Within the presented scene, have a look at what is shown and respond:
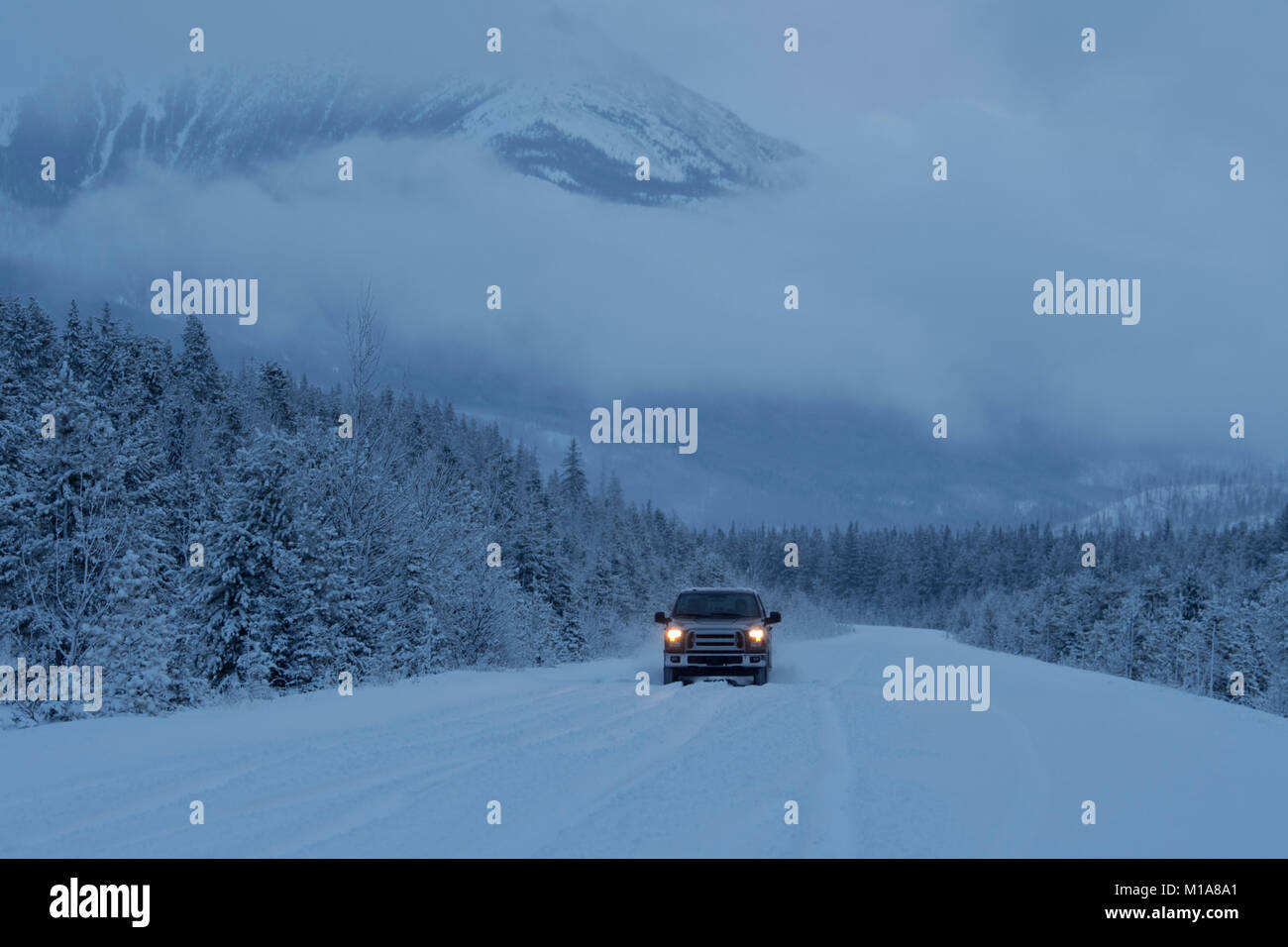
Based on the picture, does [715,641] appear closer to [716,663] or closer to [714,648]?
[714,648]

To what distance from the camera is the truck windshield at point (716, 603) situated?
767 inches

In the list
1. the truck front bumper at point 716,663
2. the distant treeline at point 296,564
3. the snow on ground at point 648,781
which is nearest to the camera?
the snow on ground at point 648,781

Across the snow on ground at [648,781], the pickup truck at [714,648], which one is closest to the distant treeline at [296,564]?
the snow on ground at [648,781]

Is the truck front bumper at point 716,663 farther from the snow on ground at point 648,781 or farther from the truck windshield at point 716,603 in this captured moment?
the snow on ground at point 648,781

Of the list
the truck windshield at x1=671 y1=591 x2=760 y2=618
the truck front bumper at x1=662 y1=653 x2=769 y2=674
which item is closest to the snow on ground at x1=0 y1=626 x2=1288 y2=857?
the truck front bumper at x1=662 y1=653 x2=769 y2=674

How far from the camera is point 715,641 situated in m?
18.4

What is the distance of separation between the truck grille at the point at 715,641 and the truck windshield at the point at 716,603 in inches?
38.4

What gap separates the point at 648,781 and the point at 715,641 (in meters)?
10.2

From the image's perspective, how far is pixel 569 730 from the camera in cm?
1134

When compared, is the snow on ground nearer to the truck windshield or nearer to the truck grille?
the truck grille

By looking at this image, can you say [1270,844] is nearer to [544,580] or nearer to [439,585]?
[439,585]

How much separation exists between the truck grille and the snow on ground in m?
3.92

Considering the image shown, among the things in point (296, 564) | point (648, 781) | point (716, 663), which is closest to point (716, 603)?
point (716, 663)

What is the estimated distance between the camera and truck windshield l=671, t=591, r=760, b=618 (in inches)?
767
